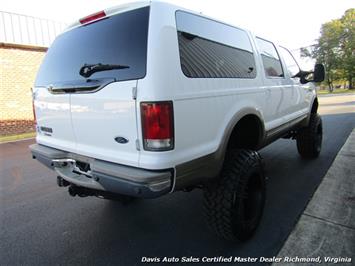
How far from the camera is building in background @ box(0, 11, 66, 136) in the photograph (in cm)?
1038

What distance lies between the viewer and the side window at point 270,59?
3133mm

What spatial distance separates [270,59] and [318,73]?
135 centimetres

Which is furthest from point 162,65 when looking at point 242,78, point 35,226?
point 35,226

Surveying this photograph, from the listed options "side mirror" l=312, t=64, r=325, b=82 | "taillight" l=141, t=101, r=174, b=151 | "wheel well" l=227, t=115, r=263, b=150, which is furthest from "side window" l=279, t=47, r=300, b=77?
"taillight" l=141, t=101, r=174, b=151

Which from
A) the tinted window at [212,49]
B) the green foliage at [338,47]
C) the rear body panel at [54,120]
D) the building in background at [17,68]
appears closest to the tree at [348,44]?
the green foliage at [338,47]

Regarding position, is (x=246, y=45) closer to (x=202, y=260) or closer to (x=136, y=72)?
(x=136, y=72)

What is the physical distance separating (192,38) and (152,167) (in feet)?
3.46

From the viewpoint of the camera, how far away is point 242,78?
2559 millimetres

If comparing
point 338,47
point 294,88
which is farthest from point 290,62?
point 338,47

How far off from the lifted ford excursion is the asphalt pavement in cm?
28

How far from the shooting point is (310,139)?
15.1ft

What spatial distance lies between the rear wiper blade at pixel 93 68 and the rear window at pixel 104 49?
3cm

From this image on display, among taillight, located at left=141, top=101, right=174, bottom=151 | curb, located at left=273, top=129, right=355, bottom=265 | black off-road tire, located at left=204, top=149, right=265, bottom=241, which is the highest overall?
taillight, located at left=141, top=101, right=174, bottom=151

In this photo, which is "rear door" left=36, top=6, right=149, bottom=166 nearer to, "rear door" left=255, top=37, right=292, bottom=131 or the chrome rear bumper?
the chrome rear bumper
